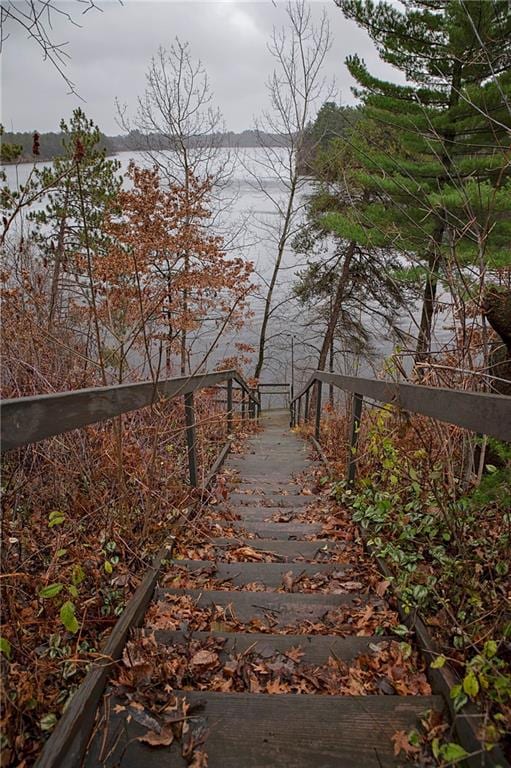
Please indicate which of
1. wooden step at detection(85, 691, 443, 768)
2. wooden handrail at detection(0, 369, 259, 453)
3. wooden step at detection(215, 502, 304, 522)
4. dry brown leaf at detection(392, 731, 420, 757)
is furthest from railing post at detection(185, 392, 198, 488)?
dry brown leaf at detection(392, 731, 420, 757)

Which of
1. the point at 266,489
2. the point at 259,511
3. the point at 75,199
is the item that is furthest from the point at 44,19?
the point at 75,199

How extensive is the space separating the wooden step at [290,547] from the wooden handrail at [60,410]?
1179mm

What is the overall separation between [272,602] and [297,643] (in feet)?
1.24

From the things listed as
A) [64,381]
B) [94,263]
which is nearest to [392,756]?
[64,381]

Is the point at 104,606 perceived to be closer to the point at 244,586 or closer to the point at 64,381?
the point at 244,586

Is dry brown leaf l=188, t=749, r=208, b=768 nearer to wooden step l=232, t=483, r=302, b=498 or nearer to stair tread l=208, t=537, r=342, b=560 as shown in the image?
stair tread l=208, t=537, r=342, b=560

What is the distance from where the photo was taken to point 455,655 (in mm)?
1652

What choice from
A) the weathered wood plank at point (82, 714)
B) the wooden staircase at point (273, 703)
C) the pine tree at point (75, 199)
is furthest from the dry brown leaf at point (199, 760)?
the pine tree at point (75, 199)

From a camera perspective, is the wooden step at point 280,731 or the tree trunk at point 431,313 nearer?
the wooden step at point 280,731

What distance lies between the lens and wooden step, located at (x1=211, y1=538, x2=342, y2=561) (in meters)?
2.90

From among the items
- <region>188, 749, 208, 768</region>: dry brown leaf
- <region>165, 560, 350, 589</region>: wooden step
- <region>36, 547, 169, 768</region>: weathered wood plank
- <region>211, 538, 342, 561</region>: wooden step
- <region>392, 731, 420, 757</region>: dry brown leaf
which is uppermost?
<region>36, 547, 169, 768</region>: weathered wood plank

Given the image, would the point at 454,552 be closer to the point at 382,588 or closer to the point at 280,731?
the point at 382,588

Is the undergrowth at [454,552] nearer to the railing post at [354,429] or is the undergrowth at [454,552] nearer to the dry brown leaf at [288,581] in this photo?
the railing post at [354,429]

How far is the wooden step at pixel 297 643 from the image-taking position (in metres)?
1.82
